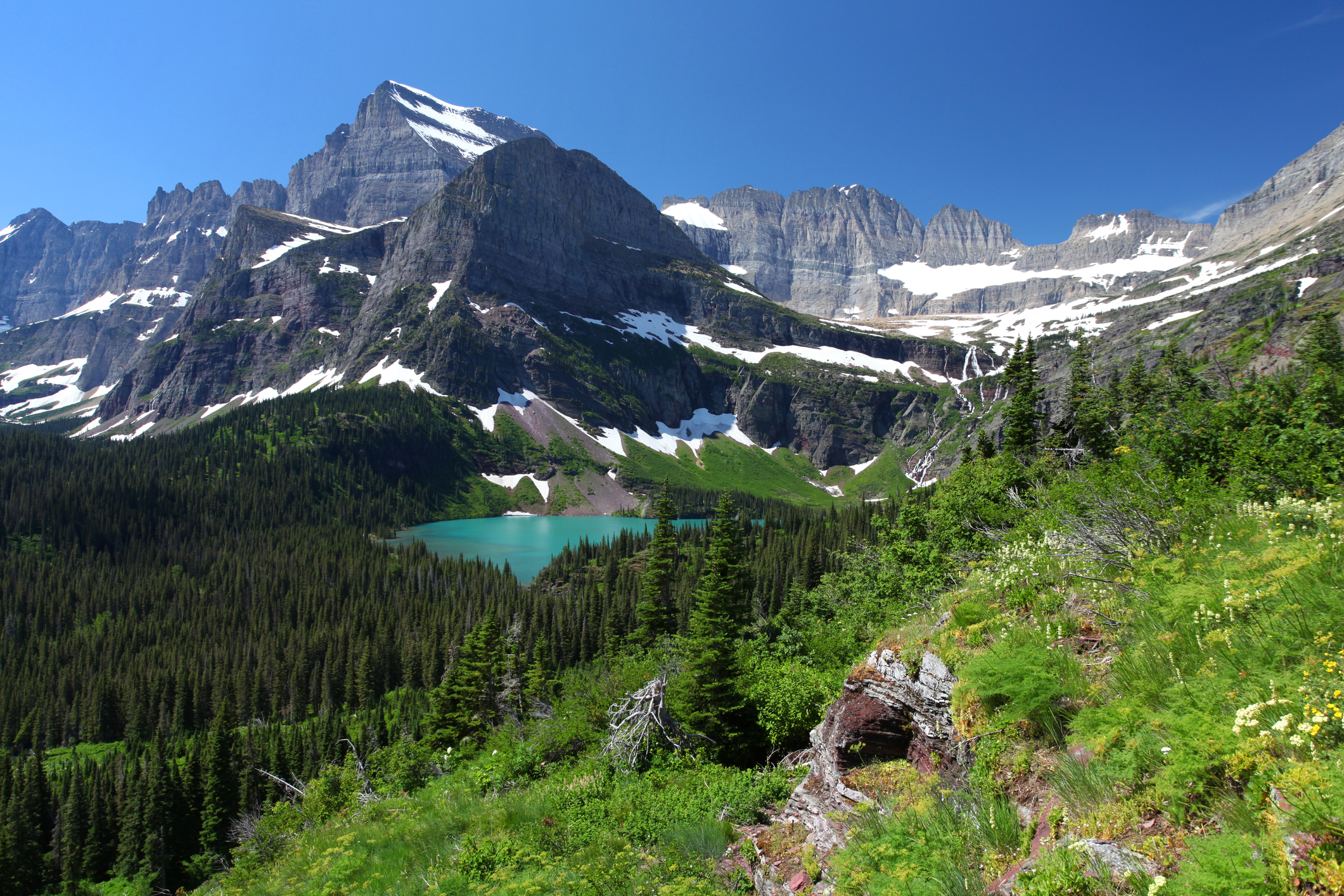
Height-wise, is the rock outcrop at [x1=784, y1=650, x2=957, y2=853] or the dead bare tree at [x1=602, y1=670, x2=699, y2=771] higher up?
the rock outcrop at [x1=784, y1=650, x2=957, y2=853]

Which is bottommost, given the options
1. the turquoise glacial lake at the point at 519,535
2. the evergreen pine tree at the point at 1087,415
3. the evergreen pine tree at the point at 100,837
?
the evergreen pine tree at the point at 100,837

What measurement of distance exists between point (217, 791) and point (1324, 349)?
6947cm

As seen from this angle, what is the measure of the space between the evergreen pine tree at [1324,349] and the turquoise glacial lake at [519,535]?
9375cm

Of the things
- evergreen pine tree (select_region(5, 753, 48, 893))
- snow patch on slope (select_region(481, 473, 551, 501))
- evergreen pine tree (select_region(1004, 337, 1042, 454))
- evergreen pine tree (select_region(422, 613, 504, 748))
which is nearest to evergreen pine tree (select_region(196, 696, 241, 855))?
evergreen pine tree (select_region(5, 753, 48, 893))

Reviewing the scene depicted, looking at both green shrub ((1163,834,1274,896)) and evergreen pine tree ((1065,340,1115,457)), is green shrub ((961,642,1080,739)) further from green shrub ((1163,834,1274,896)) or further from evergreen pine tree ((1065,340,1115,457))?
evergreen pine tree ((1065,340,1115,457))

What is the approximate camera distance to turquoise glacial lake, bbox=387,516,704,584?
114750mm

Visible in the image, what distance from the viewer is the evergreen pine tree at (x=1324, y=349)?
12.2m

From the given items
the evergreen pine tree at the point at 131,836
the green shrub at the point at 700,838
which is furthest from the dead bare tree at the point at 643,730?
the evergreen pine tree at the point at 131,836

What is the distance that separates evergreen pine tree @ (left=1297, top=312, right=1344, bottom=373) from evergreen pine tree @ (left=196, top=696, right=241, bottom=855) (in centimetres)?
→ 6560

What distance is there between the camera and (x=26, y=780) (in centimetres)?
4956

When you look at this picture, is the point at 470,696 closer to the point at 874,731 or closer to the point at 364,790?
the point at 364,790

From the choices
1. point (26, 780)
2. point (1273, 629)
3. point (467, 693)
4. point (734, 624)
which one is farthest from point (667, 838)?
point (26, 780)

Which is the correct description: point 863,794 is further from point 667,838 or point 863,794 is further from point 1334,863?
point 1334,863

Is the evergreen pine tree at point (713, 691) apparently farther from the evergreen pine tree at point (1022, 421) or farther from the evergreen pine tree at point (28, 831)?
the evergreen pine tree at point (28, 831)
